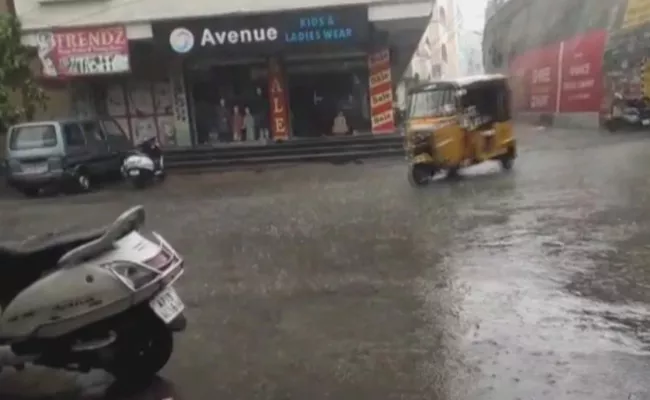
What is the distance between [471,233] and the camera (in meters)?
9.29

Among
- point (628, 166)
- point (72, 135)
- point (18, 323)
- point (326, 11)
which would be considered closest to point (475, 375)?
point (18, 323)

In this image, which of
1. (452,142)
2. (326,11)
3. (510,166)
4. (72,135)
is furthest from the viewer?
(326,11)

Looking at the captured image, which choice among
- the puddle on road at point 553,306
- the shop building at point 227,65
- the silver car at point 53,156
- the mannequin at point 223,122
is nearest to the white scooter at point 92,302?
the puddle on road at point 553,306

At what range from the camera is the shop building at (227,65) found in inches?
818

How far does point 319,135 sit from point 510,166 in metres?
8.85

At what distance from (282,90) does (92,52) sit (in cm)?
538

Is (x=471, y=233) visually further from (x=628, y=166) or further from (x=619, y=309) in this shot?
(x=628, y=166)

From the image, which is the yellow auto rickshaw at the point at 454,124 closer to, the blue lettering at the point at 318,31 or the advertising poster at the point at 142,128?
the blue lettering at the point at 318,31

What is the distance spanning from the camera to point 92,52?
2084cm

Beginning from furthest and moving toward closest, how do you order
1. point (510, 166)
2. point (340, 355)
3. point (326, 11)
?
point (326, 11) < point (510, 166) < point (340, 355)

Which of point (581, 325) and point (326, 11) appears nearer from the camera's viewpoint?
point (581, 325)

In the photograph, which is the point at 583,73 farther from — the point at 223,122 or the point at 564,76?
the point at 223,122

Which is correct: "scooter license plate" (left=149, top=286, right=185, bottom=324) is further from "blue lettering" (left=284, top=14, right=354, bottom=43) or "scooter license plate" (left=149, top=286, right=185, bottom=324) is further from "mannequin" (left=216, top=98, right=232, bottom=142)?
"mannequin" (left=216, top=98, right=232, bottom=142)

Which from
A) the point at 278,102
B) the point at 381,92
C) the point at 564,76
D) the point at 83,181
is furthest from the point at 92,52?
the point at 564,76
